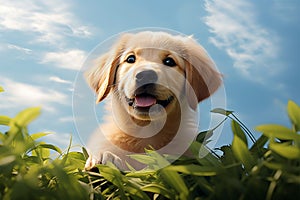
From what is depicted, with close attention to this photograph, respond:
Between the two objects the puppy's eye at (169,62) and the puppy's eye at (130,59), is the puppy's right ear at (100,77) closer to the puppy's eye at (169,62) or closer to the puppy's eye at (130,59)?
the puppy's eye at (130,59)

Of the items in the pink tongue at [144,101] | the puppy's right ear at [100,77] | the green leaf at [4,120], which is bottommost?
the green leaf at [4,120]

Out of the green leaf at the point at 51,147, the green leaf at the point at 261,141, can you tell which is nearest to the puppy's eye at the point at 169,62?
the green leaf at the point at 51,147

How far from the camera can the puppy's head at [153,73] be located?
8.60 feet

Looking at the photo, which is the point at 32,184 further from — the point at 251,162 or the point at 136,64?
the point at 136,64

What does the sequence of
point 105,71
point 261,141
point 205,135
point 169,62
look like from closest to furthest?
point 261,141
point 205,135
point 169,62
point 105,71

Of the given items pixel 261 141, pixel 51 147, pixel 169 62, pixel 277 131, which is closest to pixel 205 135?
pixel 261 141

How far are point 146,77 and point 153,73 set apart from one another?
0.16 ft

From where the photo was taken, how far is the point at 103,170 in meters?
1.22

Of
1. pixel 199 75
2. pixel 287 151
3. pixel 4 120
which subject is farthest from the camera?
pixel 199 75

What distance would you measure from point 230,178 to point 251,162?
94mm

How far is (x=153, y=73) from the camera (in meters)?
2.57

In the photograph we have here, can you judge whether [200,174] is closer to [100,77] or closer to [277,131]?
[277,131]

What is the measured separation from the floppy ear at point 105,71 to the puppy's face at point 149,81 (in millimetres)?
76

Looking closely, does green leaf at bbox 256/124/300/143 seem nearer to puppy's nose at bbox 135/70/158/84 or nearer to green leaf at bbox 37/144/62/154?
green leaf at bbox 37/144/62/154
